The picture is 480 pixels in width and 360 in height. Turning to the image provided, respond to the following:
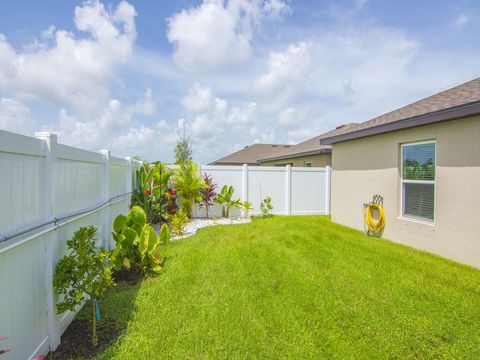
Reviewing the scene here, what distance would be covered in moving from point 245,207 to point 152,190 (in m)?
3.43

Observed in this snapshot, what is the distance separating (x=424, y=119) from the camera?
5707mm

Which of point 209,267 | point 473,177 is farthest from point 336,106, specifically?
point 209,267

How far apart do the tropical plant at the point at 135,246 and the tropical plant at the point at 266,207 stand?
233 inches

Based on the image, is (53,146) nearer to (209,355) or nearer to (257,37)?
(209,355)

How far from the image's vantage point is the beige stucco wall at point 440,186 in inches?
195

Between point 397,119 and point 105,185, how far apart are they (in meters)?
6.48

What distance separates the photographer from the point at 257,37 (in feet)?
31.3

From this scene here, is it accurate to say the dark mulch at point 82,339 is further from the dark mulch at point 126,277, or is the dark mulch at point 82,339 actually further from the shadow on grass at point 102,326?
the dark mulch at point 126,277

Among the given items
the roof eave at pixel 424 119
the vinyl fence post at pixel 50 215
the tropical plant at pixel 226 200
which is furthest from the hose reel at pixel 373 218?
the vinyl fence post at pixel 50 215

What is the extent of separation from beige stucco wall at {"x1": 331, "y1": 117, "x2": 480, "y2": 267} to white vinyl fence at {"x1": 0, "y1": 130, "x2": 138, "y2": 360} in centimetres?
630

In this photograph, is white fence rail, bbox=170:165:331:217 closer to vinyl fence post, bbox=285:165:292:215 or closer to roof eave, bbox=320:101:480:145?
vinyl fence post, bbox=285:165:292:215

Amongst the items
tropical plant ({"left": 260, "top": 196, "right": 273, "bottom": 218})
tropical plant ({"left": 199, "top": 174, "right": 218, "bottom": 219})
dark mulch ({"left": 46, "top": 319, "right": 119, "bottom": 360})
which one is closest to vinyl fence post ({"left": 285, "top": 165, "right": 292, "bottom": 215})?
tropical plant ({"left": 260, "top": 196, "right": 273, "bottom": 218})

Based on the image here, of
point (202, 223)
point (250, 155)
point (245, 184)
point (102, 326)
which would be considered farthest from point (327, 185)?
point (250, 155)

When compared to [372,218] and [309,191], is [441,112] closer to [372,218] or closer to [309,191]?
[372,218]
